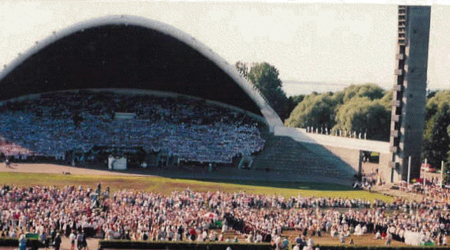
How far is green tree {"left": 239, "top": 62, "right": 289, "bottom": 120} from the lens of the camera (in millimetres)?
49641

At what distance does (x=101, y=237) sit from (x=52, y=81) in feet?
78.9

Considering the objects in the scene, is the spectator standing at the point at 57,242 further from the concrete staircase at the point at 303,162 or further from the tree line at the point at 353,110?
the tree line at the point at 353,110

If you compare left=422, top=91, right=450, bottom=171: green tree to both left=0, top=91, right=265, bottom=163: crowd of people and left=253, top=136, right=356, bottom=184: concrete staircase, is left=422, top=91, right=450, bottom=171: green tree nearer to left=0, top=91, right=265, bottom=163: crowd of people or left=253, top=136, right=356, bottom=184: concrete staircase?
left=253, top=136, right=356, bottom=184: concrete staircase

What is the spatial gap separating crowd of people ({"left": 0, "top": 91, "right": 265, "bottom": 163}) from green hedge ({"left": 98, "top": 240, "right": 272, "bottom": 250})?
1622 cm

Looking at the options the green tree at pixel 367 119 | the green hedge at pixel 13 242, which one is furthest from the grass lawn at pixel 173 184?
the green tree at pixel 367 119

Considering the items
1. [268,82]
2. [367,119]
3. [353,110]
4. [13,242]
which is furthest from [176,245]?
[353,110]

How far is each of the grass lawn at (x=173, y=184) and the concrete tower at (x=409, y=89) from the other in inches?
139

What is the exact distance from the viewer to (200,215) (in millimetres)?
26344

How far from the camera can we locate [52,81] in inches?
1809

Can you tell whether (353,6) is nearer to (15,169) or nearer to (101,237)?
(101,237)

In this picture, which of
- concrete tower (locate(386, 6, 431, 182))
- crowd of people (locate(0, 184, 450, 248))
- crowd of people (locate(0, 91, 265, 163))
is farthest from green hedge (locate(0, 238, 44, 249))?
concrete tower (locate(386, 6, 431, 182))

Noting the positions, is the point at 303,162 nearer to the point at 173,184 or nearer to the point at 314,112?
the point at 173,184

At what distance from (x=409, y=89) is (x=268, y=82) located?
19.4 metres

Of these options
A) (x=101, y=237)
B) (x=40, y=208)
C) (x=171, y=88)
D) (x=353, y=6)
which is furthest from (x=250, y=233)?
(x=171, y=88)
